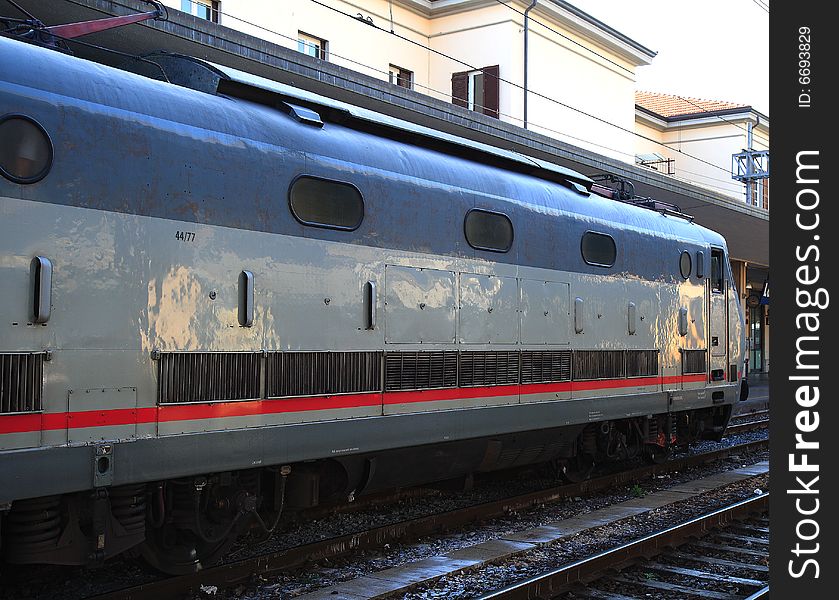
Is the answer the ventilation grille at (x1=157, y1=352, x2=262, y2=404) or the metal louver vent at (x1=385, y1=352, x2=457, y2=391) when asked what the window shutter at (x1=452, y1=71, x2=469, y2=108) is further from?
the ventilation grille at (x1=157, y1=352, x2=262, y2=404)

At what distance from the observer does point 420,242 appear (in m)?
7.95

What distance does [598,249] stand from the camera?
10484mm

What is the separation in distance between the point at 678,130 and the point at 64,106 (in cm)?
3592

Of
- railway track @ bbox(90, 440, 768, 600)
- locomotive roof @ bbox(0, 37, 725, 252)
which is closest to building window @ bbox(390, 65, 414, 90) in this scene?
locomotive roof @ bbox(0, 37, 725, 252)

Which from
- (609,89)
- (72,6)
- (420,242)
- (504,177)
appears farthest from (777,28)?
(609,89)

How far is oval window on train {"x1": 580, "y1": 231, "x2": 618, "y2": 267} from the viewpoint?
1027 cm

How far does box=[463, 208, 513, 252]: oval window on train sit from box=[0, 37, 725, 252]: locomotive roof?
251 mm

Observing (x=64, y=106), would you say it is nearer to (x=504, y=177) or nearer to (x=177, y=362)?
(x=177, y=362)

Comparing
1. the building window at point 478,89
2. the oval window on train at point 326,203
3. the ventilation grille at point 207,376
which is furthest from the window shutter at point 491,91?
the ventilation grille at point 207,376

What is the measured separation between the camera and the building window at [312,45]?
2012 cm

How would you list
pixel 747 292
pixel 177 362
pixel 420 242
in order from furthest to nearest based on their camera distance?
pixel 747 292
pixel 420 242
pixel 177 362

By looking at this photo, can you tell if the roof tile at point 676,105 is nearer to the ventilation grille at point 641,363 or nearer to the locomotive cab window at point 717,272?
the locomotive cab window at point 717,272

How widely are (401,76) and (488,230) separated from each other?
51.1 ft

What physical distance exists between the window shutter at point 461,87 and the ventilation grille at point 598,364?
14.3 meters
